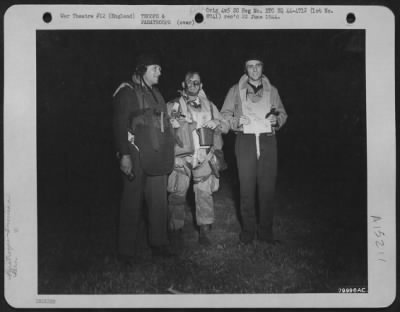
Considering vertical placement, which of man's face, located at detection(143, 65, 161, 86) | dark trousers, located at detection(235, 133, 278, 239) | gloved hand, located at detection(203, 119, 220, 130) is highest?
man's face, located at detection(143, 65, 161, 86)

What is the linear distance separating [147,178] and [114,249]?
0.94ft

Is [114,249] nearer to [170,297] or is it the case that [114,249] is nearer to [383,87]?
[170,297]

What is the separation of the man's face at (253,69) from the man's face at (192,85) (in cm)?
19

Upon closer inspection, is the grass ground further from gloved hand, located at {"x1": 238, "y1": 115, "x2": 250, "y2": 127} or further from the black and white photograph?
gloved hand, located at {"x1": 238, "y1": 115, "x2": 250, "y2": 127}

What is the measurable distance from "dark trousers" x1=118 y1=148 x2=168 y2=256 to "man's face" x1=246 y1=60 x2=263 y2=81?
1.60 ft

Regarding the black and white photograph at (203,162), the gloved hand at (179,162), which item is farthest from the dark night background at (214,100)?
the gloved hand at (179,162)

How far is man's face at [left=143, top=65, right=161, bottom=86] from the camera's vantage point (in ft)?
6.07

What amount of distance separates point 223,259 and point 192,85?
0.65m

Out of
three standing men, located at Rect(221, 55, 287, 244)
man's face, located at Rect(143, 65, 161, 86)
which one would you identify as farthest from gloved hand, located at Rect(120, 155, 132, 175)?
three standing men, located at Rect(221, 55, 287, 244)

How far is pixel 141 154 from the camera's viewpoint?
1828 mm

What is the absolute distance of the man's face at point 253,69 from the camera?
186 cm

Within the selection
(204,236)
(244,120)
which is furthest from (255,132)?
(204,236)

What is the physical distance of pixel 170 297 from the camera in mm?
1840

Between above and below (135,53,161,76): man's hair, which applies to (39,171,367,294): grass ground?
below
